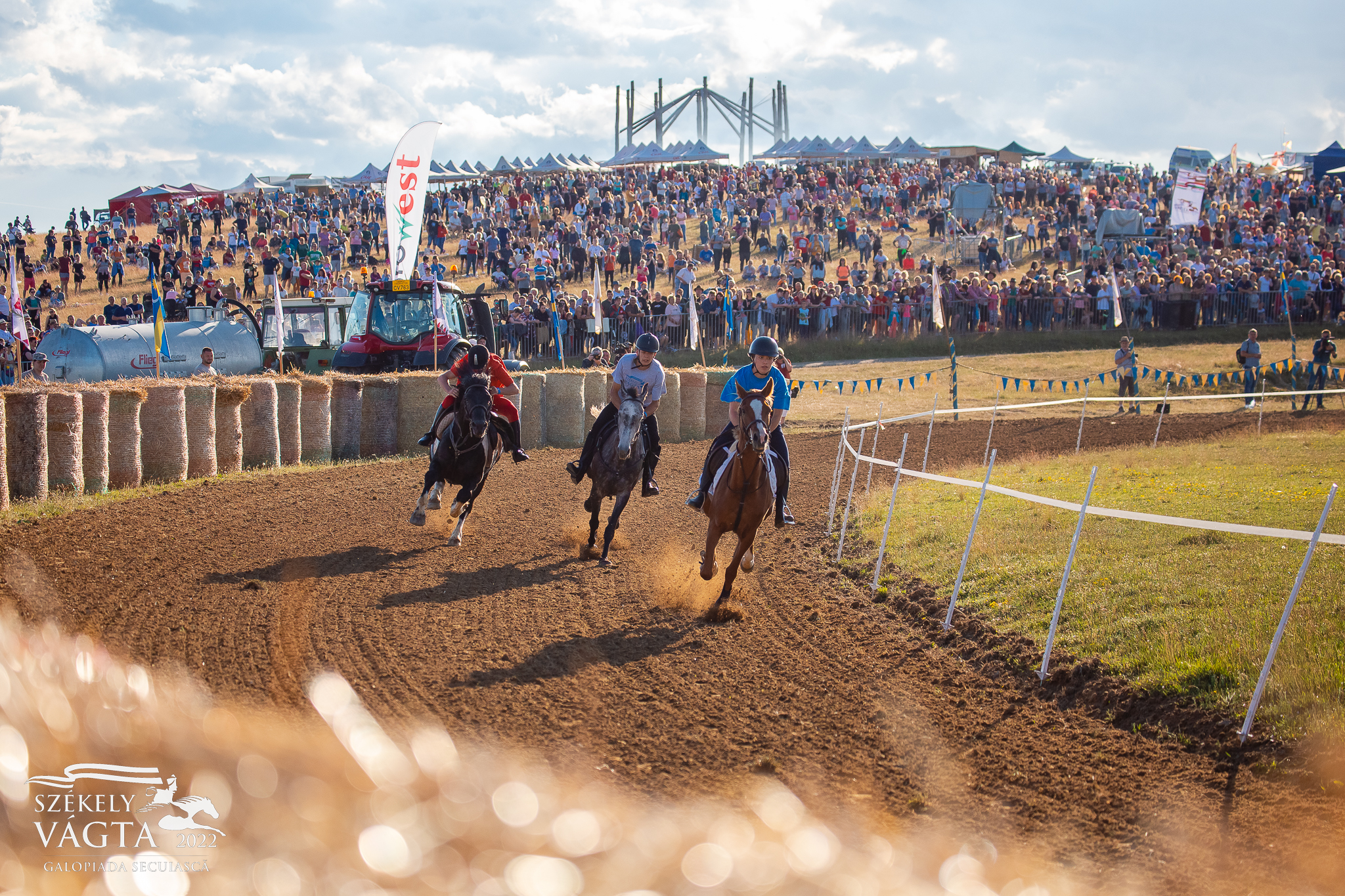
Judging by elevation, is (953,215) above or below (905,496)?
above

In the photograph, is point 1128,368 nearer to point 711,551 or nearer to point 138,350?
point 711,551

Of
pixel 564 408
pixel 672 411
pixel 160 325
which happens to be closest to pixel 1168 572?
pixel 564 408

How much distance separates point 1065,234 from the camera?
42.3 meters

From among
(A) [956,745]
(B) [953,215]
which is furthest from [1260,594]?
(B) [953,215]

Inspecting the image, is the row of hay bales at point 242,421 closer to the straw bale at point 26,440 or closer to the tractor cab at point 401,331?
the straw bale at point 26,440

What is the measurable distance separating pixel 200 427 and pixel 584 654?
9656 mm

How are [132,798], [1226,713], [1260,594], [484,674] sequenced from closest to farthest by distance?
[132,798], [1226,713], [484,674], [1260,594]

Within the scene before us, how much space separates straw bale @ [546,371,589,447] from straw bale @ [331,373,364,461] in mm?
3825

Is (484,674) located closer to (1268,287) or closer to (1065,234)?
(1268,287)

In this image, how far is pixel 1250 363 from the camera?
26.5 metres

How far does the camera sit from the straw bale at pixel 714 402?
73.9ft

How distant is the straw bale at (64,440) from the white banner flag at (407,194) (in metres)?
8.08

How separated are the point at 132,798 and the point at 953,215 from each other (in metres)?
46.1

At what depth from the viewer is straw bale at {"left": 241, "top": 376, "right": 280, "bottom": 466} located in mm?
16109
